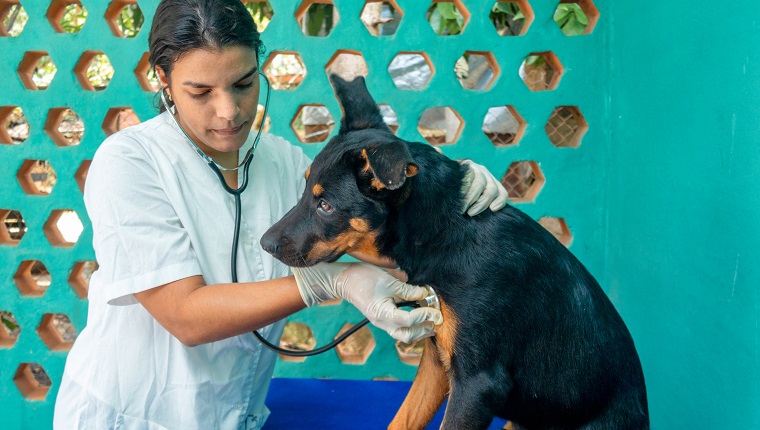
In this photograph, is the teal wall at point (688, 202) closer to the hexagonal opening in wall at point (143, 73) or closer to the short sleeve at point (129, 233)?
the short sleeve at point (129, 233)

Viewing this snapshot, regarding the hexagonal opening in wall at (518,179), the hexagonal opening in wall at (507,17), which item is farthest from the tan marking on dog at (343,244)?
the hexagonal opening in wall at (518,179)

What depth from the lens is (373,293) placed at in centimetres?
168

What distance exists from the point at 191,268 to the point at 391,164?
71 cm

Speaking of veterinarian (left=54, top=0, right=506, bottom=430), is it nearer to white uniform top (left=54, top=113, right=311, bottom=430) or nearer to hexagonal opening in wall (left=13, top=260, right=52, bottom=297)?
white uniform top (left=54, top=113, right=311, bottom=430)

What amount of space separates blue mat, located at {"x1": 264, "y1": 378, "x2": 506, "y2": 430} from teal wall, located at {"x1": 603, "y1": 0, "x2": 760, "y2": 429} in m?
0.65

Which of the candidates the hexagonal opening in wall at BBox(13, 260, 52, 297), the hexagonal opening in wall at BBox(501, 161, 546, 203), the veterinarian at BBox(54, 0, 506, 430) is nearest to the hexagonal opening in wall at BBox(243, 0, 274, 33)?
the hexagonal opening in wall at BBox(501, 161, 546, 203)

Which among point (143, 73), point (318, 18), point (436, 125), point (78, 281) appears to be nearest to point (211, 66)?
point (143, 73)

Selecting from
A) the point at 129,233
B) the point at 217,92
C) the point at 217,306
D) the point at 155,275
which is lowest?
the point at 217,306

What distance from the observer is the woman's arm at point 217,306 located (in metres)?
1.72

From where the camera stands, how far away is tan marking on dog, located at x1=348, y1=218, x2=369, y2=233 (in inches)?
62.4

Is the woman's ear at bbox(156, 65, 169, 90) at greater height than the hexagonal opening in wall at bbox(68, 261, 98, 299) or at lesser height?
greater

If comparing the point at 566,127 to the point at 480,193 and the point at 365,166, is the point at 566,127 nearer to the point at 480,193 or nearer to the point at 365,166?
the point at 480,193

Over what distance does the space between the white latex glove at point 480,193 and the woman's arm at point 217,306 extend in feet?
1.61

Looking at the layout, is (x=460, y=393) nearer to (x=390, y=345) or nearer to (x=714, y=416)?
(x=714, y=416)
